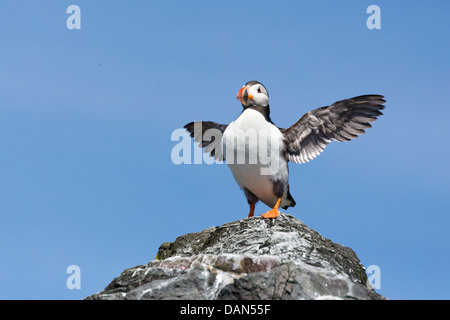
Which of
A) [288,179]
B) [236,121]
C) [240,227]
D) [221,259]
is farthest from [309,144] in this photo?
[221,259]

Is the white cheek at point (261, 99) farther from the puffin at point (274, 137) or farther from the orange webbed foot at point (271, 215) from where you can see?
the orange webbed foot at point (271, 215)

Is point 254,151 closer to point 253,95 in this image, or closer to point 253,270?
point 253,95

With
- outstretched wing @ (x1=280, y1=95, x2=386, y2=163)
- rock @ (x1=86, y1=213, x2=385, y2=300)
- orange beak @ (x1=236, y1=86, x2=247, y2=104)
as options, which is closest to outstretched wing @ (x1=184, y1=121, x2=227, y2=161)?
orange beak @ (x1=236, y1=86, x2=247, y2=104)

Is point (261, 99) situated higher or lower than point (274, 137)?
higher

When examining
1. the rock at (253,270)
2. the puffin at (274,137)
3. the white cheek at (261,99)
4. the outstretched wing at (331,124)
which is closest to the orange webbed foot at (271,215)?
the puffin at (274,137)

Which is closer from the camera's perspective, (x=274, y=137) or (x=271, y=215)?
(x=271, y=215)

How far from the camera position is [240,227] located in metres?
13.2

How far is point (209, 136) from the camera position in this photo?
1667 centimetres

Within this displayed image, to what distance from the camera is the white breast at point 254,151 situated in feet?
45.8

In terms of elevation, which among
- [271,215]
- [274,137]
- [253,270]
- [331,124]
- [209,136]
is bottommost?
[253,270]

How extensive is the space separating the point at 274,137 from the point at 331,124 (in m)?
1.70

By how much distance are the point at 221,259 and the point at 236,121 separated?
184 inches

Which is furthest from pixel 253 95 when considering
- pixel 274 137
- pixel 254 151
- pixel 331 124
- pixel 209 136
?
pixel 209 136

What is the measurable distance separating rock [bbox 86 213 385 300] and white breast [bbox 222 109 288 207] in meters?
1.17
